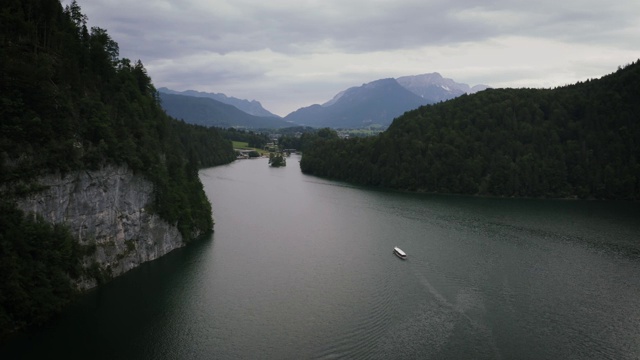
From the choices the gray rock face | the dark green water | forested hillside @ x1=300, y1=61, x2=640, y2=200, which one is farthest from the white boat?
forested hillside @ x1=300, y1=61, x2=640, y2=200

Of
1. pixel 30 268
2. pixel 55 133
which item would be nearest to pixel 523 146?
pixel 55 133

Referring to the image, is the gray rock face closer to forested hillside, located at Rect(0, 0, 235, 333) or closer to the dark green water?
forested hillside, located at Rect(0, 0, 235, 333)

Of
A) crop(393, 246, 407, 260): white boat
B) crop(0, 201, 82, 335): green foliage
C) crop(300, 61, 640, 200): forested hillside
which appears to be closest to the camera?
crop(0, 201, 82, 335): green foliage

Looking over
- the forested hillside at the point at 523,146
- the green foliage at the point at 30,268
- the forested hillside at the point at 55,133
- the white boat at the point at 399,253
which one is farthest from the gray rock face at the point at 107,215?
the forested hillside at the point at 523,146

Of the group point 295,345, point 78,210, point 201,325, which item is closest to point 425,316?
point 295,345

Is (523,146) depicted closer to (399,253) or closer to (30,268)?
(399,253)
